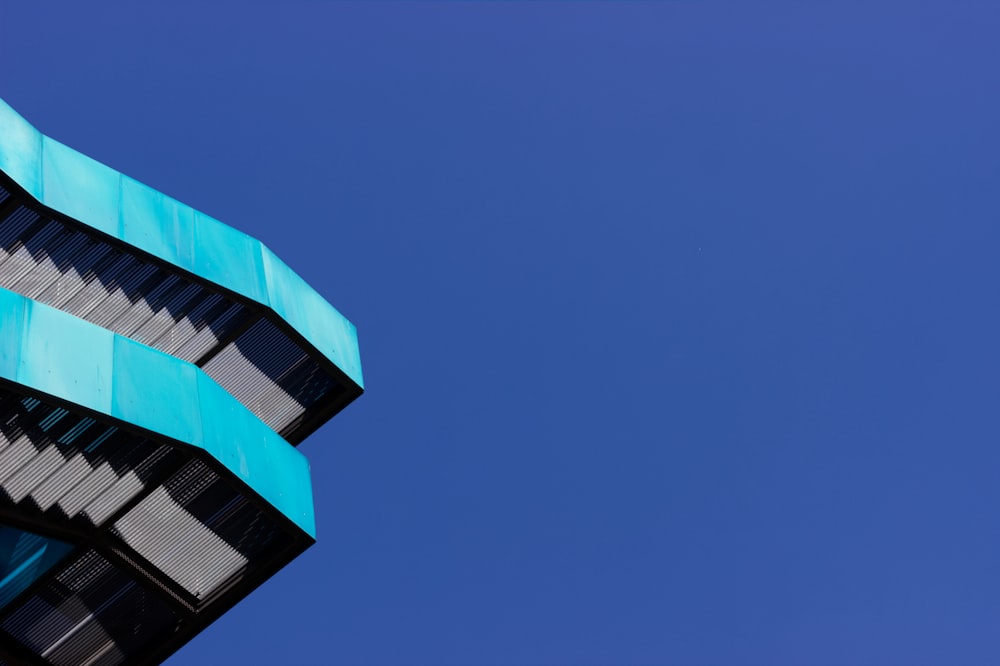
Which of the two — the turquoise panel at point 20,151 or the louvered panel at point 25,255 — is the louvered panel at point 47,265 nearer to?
the louvered panel at point 25,255

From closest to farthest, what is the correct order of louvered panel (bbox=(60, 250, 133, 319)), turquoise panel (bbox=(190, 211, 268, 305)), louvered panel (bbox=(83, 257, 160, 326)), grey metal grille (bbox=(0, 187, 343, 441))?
grey metal grille (bbox=(0, 187, 343, 441)) < louvered panel (bbox=(60, 250, 133, 319)) < louvered panel (bbox=(83, 257, 160, 326)) < turquoise panel (bbox=(190, 211, 268, 305))

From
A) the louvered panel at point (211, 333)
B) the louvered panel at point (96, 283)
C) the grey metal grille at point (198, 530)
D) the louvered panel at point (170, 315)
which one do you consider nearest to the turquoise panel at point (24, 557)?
the grey metal grille at point (198, 530)

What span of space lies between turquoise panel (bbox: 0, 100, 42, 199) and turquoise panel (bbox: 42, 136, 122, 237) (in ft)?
0.53

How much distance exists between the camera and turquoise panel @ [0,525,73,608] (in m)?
16.1

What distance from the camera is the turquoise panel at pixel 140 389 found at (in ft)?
45.1

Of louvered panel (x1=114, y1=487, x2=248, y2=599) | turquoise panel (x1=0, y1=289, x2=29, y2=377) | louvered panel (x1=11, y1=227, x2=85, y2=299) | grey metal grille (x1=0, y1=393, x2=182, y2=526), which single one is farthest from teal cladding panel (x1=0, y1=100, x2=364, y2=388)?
louvered panel (x1=114, y1=487, x2=248, y2=599)

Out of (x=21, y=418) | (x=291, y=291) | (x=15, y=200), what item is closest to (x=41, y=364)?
(x=21, y=418)

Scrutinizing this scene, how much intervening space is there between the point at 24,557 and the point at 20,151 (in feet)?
17.1

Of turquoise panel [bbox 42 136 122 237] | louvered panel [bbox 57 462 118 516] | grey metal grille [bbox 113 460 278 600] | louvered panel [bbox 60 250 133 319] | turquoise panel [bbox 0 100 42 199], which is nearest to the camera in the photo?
louvered panel [bbox 57 462 118 516]

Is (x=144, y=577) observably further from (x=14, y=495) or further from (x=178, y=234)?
(x=178, y=234)

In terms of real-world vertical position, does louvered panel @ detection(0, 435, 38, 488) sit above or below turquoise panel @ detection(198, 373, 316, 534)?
below

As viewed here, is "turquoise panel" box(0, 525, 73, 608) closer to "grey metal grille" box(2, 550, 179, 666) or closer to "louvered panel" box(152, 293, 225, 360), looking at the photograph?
"grey metal grille" box(2, 550, 179, 666)

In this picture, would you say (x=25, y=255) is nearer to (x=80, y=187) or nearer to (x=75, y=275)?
(x=75, y=275)

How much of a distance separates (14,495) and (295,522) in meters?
4.03
